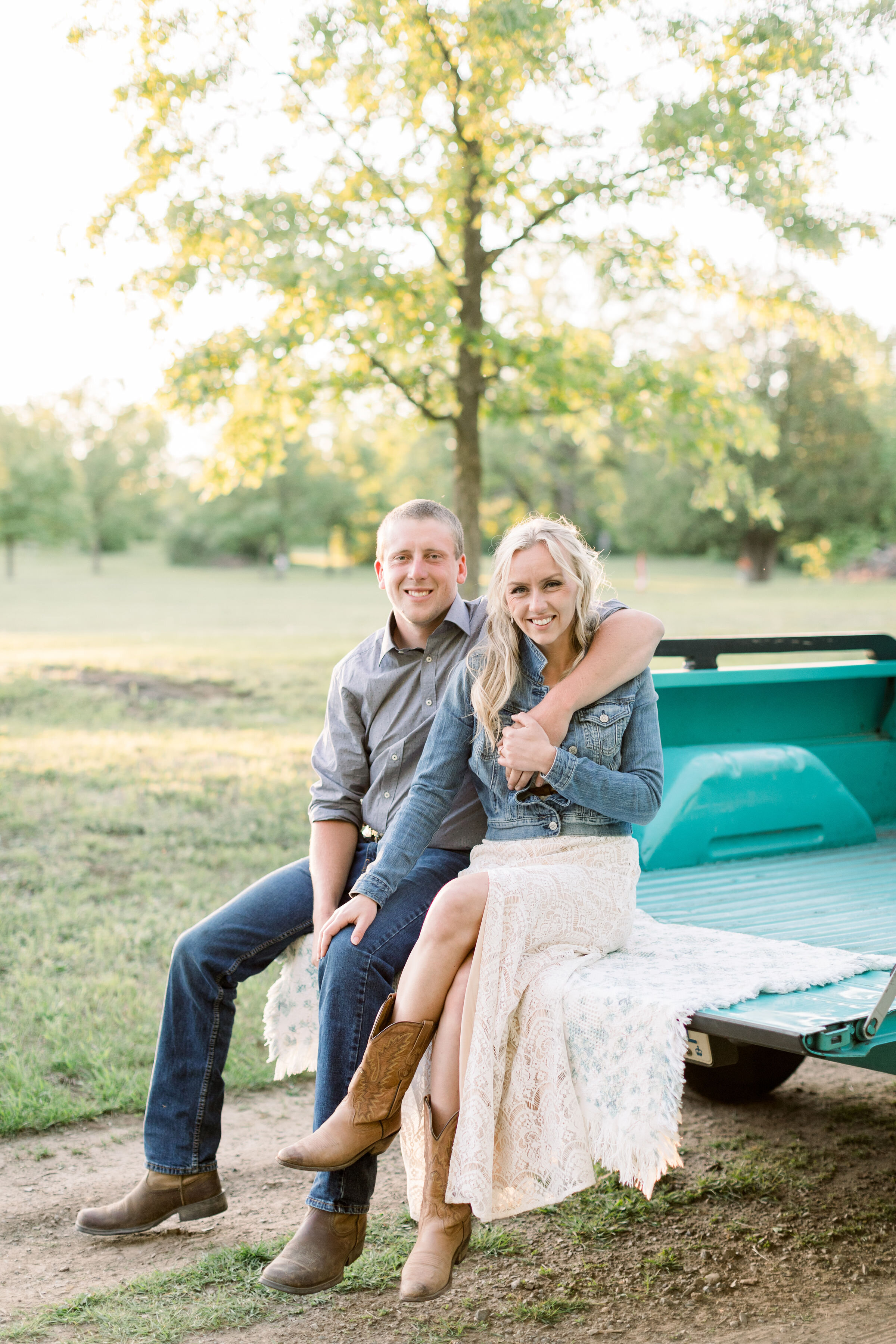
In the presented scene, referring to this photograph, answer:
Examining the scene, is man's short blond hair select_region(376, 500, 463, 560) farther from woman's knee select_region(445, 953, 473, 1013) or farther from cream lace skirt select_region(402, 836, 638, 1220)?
woman's knee select_region(445, 953, 473, 1013)

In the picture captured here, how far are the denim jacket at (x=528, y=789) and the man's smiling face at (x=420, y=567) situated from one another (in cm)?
26

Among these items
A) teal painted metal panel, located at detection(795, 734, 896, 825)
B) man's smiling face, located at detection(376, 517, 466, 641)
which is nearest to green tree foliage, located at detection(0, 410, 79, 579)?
teal painted metal panel, located at detection(795, 734, 896, 825)

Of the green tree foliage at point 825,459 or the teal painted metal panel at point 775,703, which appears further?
the green tree foliage at point 825,459

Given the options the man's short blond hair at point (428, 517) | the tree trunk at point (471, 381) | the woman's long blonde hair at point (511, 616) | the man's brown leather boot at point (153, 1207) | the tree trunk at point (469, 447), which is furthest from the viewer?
the tree trunk at point (469, 447)

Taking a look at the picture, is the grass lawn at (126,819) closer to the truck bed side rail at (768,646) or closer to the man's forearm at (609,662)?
the truck bed side rail at (768,646)

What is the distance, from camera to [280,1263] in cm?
281

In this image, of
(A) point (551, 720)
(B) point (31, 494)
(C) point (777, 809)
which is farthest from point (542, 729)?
(B) point (31, 494)

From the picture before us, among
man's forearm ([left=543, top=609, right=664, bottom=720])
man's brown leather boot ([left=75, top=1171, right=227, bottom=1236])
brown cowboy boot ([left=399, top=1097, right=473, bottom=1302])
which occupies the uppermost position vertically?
man's forearm ([left=543, top=609, right=664, bottom=720])

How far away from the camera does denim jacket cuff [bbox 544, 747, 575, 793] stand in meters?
3.02

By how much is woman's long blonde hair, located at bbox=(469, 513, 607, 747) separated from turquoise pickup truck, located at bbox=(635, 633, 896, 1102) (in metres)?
0.94

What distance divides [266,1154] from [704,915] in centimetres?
159

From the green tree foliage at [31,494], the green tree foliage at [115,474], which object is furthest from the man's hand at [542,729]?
the green tree foliage at [115,474]

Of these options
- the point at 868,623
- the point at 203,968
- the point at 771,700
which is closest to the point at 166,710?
the point at 771,700

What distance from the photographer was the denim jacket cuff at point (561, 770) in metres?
3.02
